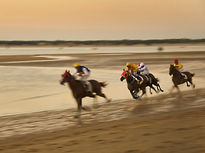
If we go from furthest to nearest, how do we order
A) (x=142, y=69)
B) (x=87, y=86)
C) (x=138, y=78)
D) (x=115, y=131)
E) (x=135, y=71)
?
(x=142, y=69), (x=135, y=71), (x=138, y=78), (x=87, y=86), (x=115, y=131)

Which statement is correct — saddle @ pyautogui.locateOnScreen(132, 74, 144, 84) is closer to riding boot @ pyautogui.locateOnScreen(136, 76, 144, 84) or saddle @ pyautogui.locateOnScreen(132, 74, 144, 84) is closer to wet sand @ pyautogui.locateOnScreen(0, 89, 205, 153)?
riding boot @ pyautogui.locateOnScreen(136, 76, 144, 84)

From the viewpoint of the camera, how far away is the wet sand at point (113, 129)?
24.7 ft

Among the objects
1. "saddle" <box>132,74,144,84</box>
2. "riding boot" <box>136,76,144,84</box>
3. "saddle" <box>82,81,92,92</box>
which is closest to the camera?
"saddle" <box>82,81,92,92</box>

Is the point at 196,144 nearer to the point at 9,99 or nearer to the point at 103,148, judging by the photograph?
the point at 103,148

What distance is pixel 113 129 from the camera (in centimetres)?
958

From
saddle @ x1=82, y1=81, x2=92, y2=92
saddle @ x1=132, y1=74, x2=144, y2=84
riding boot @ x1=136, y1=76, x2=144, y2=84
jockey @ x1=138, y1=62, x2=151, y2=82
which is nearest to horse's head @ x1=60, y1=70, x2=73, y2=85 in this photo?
saddle @ x1=82, y1=81, x2=92, y2=92

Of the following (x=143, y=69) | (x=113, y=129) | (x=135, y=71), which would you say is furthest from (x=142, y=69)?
(x=113, y=129)

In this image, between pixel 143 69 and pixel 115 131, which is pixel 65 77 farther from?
pixel 143 69

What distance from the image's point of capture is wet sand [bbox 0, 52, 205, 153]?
7538mm

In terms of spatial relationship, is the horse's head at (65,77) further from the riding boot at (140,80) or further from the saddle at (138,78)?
the riding boot at (140,80)

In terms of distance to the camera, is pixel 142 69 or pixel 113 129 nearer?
pixel 113 129

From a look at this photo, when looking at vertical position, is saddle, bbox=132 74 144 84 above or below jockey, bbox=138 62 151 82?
below

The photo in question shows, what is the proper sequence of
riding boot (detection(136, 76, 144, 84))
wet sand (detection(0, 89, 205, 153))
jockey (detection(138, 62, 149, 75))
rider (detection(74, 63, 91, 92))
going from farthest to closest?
jockey (detection(138, 62, 149, 75)) < riding boot (detection(136, 76, 144, 84)) < rider (detection(74, 63, 91, 92)) < wet sand (detection(0, 89, 205, 153))

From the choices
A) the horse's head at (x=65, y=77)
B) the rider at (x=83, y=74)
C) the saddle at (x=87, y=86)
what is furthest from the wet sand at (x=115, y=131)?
the horse's head at (x=65, y=77)
